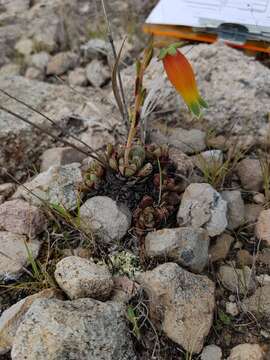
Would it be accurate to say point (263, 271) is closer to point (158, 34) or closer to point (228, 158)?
point (228, 158)

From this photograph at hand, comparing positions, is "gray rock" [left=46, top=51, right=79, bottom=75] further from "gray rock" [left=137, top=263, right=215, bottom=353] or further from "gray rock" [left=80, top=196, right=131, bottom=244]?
"gray rock" [left=137, top=263, right=215, bottom=353]

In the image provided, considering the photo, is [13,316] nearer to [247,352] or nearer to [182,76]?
[247,352]

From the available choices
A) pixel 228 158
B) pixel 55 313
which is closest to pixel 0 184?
pixel 55 313

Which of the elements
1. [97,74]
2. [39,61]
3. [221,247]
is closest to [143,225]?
[221,247]

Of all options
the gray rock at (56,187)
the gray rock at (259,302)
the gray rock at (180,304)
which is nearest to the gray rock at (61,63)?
the gray rock at (56,187)

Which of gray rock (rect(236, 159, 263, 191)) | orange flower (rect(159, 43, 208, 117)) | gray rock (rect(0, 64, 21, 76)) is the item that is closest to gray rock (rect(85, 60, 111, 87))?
gray rock (rect(0, 64, 21, 76))
